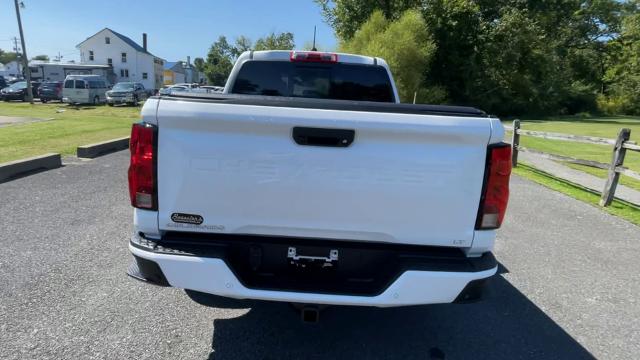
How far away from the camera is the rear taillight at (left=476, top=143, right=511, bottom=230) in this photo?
2.48m

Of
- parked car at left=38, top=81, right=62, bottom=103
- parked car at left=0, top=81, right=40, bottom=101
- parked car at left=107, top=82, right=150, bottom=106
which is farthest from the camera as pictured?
parked car at left=0, top=81, right=40, bottom=101

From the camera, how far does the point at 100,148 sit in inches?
428

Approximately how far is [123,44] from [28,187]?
235 feet

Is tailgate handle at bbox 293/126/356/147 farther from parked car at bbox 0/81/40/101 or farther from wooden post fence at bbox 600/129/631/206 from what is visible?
parked car at bbox 0/81/40/101

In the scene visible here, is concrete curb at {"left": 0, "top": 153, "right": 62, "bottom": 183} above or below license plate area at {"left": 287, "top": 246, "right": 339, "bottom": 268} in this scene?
below

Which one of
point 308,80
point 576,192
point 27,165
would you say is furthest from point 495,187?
point 27,165

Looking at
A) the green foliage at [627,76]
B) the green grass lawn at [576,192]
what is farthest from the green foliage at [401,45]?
the green foliage at [627,76]

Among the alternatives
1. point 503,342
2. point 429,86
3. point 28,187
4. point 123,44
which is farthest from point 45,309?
point 123,44

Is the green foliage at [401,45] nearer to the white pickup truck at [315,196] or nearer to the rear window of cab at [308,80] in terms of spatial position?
the rear window of cab at [308,80]

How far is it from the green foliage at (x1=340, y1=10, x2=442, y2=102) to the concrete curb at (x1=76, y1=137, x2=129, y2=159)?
20.3 m

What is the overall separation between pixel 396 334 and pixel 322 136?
5.90 feet

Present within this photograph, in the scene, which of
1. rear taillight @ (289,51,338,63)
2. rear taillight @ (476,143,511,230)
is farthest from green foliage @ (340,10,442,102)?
rear taillight @ (476,143,511,230)

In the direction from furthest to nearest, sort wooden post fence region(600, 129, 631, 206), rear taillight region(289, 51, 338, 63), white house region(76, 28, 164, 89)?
white house region(76, 28, 164, 89)
wooden post fence region(600, 129, 631, 206)
rear taillight region(289, 51, 338, 63)

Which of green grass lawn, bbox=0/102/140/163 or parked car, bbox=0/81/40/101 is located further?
parked car, bbox=0/81/40/101
